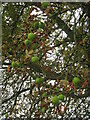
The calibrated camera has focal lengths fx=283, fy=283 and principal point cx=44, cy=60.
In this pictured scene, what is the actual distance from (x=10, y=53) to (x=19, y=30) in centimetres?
26

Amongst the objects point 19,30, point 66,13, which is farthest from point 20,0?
point 66,13

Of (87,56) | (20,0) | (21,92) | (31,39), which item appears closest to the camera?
(31,39)

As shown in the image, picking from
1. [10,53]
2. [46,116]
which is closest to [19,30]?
[10,53]

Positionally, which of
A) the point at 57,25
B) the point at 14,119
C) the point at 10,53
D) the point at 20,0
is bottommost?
the point at 14,119

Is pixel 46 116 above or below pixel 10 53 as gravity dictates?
below

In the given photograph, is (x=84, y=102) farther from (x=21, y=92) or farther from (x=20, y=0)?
(x=20, y=0)

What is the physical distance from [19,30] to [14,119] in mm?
663

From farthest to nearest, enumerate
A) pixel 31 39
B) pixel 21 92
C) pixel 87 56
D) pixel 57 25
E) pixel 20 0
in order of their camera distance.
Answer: pixel 21 92, pixel 57 25, pixel 20 0, pixel 87 56, pixel 31 39

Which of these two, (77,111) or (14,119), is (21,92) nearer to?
(14,119)

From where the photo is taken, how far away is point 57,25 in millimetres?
2043

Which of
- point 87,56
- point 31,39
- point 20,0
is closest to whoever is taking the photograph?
point 31,39

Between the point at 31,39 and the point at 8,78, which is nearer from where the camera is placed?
the point at 31,39

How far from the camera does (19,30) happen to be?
2.09 m

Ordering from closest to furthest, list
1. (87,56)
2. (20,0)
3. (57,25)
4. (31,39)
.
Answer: (31,39) < (87,56) < (20,0) < (57,25)
